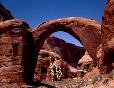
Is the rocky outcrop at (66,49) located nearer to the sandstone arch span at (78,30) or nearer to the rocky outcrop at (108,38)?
the sandstone arch span at (78,30)

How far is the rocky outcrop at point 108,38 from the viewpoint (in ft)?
47.8

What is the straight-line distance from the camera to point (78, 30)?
78.3 ft

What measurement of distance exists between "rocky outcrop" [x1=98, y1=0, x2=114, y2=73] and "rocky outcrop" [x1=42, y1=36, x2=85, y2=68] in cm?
3993

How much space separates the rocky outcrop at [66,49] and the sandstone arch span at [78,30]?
3020 centimetres

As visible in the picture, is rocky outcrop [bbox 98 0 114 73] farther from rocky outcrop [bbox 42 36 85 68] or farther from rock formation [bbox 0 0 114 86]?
rocky outcrop [bbox 42 36 85 68]

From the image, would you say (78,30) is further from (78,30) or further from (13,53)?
(13,53)

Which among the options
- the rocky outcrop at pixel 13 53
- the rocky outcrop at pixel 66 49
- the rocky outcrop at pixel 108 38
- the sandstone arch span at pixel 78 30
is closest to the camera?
the rocky outcrop at pixel 108 38

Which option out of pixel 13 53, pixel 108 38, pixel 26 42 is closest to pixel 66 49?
pixel 26 42

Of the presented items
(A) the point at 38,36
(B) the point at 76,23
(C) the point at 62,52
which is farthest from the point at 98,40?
(C) the point at 62,52

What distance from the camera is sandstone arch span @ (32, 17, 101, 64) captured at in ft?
74.7

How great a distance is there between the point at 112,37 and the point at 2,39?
10.2 metres

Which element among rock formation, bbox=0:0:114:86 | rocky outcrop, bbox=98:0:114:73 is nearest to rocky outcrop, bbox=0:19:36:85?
rock formation, bbox=0:0:114:86

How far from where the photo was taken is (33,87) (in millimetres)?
20750

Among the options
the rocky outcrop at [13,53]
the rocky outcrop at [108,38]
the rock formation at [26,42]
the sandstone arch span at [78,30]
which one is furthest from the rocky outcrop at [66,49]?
the rocky outcrop at [108,38]
